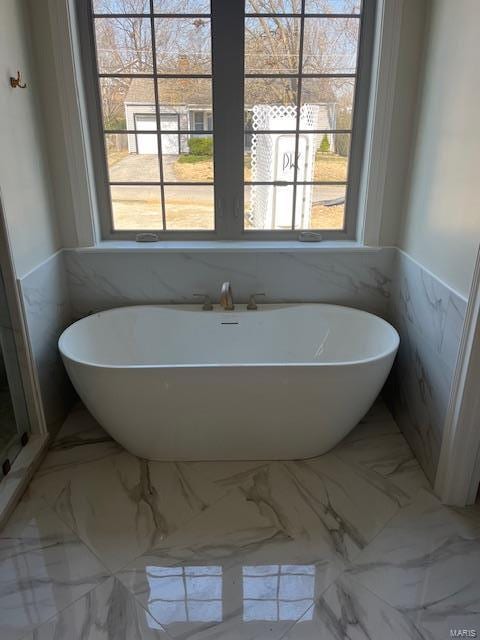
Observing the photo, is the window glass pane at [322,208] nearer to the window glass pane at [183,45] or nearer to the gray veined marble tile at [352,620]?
the window glass pane at [183,45]

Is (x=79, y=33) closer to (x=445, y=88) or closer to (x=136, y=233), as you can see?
(x=136, y=233)

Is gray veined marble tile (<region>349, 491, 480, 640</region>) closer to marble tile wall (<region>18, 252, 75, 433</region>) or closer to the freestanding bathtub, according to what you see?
the freestanding bathtub

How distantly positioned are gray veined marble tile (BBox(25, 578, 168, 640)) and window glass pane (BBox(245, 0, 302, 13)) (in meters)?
2.65

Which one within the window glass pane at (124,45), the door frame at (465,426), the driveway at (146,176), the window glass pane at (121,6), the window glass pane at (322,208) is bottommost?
the door frame at (465,426)

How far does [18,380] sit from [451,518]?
6.41 feet

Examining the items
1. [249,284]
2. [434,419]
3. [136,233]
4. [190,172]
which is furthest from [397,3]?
[434,419]

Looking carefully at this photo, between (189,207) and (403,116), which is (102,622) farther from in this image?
(403,116)

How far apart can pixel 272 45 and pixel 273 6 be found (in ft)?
0.56

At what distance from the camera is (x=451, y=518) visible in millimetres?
1724

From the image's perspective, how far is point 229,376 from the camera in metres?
1.76

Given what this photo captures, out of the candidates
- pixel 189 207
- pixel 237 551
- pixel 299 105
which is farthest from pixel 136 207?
pixel 237 551

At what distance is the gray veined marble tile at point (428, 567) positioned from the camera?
137cm

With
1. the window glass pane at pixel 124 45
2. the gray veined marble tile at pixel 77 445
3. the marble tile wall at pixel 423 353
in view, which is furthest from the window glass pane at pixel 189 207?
the gray veined marble tile at pixel 77 445

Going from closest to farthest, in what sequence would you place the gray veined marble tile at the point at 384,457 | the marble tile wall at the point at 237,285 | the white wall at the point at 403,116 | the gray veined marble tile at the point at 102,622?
the gray veined marble tile at the point at 102,622
the gray veined marble tile at the point at 384,457
the white wall at the point at 403,116
the marble tile wall at the point at 237,285
